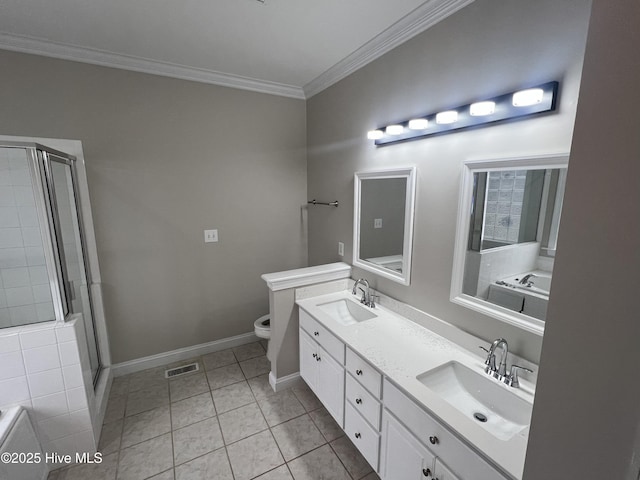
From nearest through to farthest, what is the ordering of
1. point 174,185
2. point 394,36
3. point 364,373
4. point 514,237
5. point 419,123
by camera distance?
point 514,237, point 364,373, point 419,123, point 394,36, point 174,185

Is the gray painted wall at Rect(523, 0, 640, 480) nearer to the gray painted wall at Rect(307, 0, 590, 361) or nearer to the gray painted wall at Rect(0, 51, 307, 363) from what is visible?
the gray painted wall at Rect(307, 0, 590, 361)

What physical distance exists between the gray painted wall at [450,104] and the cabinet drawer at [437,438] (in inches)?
21.1

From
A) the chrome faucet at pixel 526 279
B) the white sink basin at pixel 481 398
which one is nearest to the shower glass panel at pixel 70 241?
the white sink basin at pixel 481 398

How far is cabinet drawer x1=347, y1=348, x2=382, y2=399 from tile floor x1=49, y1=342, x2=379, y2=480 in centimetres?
61

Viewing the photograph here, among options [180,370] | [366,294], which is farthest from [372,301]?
[180,370]

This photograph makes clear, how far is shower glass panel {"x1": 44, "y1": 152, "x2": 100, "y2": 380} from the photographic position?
165cm

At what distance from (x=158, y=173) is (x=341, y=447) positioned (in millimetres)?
2450

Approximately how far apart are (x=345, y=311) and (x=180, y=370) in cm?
161

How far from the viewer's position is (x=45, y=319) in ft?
5.42

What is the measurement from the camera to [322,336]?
187 cm

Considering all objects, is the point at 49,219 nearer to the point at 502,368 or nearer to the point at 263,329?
the point at 263,329

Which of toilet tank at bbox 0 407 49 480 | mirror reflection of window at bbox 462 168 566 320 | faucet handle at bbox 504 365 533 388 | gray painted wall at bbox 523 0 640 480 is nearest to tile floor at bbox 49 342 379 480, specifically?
toilet tank at bbox 0 407 49 480

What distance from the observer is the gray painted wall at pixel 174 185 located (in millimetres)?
2078

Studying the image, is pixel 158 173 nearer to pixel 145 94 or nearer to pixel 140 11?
pixel 145 94
